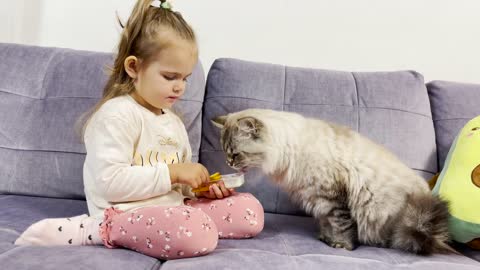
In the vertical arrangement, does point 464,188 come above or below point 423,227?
above

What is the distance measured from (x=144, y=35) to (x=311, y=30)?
126 centimetres

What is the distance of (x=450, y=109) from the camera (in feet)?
6.93

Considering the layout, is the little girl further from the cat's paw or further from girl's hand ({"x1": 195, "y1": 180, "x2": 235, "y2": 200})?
the cat's paw

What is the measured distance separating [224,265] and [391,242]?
739 mm

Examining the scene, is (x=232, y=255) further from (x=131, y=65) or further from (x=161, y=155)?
(x=131, y=65)

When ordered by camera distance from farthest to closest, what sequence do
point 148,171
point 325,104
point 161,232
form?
point 325,104 < point 148,171 < point 161,232

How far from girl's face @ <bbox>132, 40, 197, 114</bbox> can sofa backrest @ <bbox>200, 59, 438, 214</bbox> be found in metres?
0.53

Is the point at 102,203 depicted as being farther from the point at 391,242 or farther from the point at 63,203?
the point at 391,242

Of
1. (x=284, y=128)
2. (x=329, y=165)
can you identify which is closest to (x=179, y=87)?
(x=284, y=128)

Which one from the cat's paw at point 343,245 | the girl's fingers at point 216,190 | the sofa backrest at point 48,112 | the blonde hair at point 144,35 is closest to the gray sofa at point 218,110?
the sofa backrest at point 48,112

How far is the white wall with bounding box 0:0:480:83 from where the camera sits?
2.42 meters

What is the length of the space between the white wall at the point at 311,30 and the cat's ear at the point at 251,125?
36.0 inches

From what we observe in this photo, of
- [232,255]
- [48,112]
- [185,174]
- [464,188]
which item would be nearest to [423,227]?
[464,188]

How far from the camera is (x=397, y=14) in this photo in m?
2.42
